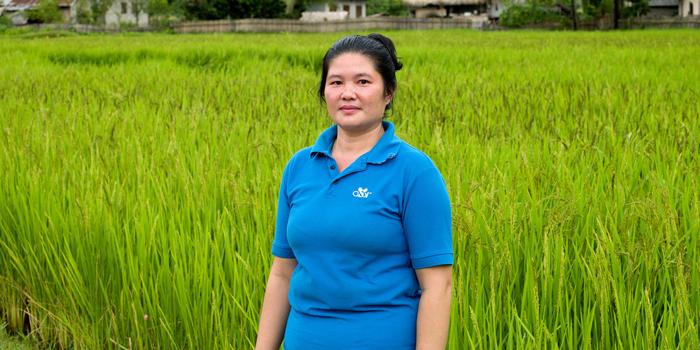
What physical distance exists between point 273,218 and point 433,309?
43.2 inches

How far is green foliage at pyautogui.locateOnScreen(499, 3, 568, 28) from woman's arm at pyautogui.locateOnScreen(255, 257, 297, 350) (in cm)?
3687

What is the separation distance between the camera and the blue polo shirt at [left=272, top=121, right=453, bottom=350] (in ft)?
3.60

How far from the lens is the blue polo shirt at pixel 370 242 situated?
1.10 metres

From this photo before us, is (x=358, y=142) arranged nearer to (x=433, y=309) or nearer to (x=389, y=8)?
(x=433, y=309)

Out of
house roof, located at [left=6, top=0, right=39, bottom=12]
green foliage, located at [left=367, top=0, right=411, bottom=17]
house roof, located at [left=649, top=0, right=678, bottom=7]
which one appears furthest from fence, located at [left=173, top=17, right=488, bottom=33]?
green foliage, located at [left=367, top=0, right=411, bottom=17]

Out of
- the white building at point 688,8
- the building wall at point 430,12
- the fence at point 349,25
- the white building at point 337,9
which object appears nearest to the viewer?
the fence at point 349,25

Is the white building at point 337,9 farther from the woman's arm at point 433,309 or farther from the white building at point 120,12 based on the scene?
the woman's arm at point 433,309

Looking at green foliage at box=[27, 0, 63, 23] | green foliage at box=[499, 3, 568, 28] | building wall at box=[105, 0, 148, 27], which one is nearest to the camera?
green foliage at box=[499, 3, 568, 28]

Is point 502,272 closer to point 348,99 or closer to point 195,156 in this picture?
point 348,99

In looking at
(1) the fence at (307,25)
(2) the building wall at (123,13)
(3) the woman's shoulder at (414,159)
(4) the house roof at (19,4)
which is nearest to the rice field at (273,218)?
(3) the woman's shoulder at (414,159)

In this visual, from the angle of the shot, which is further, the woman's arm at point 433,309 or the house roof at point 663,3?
the house roof at point 663,3

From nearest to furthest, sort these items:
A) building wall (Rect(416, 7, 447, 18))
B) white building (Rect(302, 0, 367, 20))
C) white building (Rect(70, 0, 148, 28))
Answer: white building (Rect(70, 0, 148, 28)) → building wall (Rect(416, 7, 447, 18)) → white building (Rect(302, 0, 367, 20))

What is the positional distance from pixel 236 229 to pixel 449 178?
668 millimetres

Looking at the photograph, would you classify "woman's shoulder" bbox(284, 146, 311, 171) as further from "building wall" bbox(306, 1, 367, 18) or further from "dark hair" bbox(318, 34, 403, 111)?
"building wall" bbox(306, 1, 367, 18)
